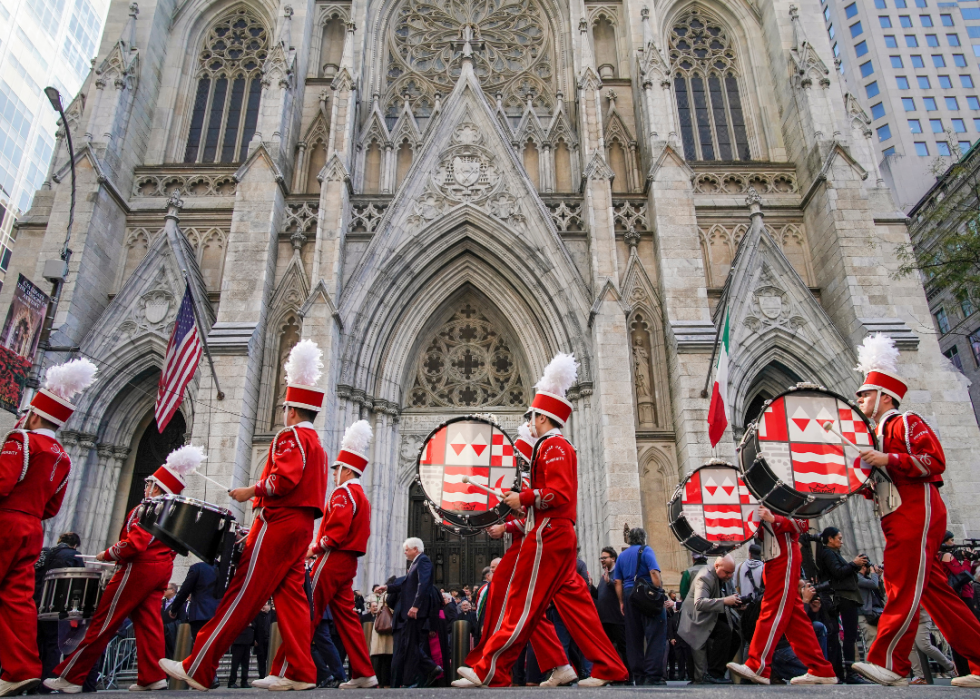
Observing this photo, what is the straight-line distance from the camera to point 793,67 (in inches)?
728

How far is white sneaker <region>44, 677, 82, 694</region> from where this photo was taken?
5.38m

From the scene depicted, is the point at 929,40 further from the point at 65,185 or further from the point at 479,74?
the point at 65,185

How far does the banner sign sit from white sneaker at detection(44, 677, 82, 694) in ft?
28.5

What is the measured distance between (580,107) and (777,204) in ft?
17.3

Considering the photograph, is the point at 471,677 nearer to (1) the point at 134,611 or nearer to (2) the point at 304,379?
(2) the point at 304,379

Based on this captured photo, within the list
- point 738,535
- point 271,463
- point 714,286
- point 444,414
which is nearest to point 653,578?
point 738,535

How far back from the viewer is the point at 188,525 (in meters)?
5.27

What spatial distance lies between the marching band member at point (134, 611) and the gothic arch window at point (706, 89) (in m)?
16.4

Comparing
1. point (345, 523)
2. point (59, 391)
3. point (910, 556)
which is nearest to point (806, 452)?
point (910, 556)

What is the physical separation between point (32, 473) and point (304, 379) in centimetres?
207

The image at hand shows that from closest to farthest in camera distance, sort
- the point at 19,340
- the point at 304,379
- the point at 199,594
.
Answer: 1. the point at 304,379
2. the point at 199,594
3. the point at 19,340

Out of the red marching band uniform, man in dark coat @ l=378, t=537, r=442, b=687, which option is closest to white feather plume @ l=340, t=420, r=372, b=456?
man in dark coat @ l=378, t=537, r=442, b=687

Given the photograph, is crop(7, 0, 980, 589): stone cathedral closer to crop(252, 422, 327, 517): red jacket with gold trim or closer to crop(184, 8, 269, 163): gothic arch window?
crop(184, 8, 269, 163): gothic arch window

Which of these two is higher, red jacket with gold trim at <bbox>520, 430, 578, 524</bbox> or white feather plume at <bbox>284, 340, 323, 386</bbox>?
white feather plume at <bbox>284, 340, 323, 386</bbox>
